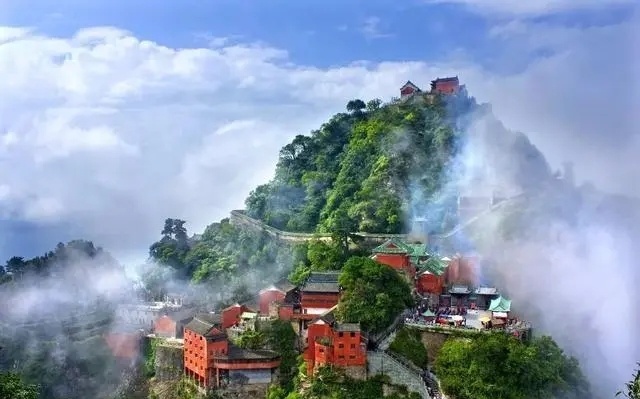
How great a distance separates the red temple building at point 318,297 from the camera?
3691 cm

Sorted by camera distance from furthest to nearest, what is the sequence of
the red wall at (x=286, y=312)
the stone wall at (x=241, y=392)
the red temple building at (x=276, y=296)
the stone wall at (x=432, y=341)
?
the red temple building at (x=276, y=296), the red wall at (x=286, y=312), the stone wall at (x=241, y=392), the stone wall at (x=432, y=341)

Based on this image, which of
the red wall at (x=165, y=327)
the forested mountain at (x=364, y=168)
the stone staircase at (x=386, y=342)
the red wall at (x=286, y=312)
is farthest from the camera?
the forested mountain at (x=364, y=168)

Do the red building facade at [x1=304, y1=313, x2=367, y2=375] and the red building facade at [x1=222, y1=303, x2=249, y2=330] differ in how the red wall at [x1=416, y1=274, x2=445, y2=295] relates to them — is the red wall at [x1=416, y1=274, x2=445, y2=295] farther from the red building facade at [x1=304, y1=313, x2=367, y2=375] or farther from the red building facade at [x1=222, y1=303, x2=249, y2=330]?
the red building facade at [x1=222, y1=303, x2=249, y2=330]

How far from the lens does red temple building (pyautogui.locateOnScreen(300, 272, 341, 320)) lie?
36.9 meters

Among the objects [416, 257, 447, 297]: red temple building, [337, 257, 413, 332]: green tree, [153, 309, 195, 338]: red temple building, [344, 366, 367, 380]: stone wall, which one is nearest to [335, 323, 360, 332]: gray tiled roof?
[337, 257, 413, 332]: green tree

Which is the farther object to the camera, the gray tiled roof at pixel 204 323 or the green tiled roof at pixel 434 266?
the green tiled roof at pixel 434 266

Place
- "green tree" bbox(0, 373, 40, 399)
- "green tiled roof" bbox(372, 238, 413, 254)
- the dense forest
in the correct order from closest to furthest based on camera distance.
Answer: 1. "green tree" bbox(0, 373, 40, 399)
2. the dense forest
3. "green tiled roof" bbox(372, 238, 413, 254)

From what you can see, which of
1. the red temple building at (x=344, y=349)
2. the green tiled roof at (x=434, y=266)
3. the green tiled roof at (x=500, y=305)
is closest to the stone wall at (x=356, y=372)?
the red temple building at (x=344, y=349)

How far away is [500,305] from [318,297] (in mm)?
8505

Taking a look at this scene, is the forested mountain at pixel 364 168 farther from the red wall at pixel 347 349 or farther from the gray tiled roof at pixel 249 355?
the red wall at pixel 347 349

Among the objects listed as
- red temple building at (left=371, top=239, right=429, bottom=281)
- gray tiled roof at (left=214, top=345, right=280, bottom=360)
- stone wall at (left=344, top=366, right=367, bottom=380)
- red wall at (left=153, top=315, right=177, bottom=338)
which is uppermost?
red temple building at (left=371, top=239, right=429, bottom=281)

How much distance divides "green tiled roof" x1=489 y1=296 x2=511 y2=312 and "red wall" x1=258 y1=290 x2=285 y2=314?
32.8ft

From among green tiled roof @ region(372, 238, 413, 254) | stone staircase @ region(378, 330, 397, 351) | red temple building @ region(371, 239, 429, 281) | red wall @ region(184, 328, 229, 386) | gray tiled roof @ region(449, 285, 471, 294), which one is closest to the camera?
stone staircase @ region(378, 330, 397, 351)

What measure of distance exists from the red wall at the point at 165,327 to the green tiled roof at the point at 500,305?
54.9ft
